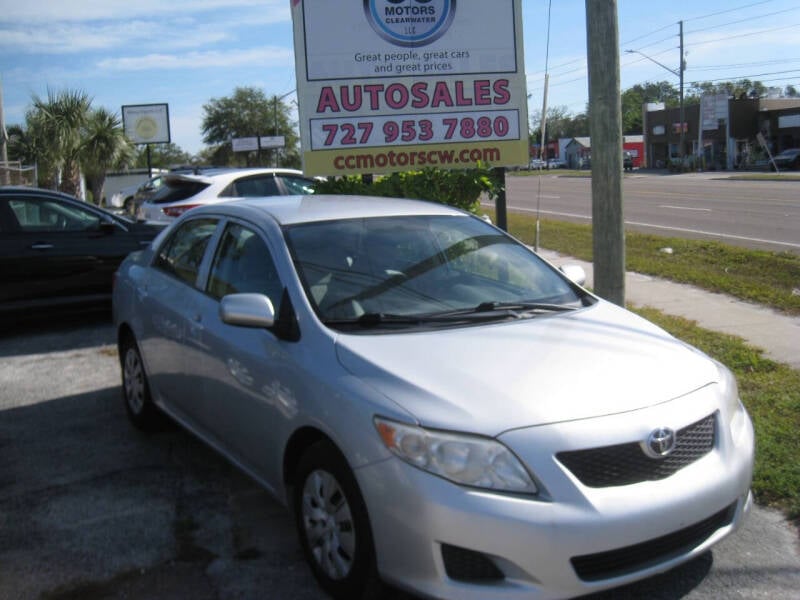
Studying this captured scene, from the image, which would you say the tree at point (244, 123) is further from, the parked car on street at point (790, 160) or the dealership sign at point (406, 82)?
the dealership sign at point (406, 82)

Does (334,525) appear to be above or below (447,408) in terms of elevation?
below

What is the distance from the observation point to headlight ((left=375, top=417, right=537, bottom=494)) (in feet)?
10.1

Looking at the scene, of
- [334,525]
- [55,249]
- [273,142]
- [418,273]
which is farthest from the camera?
[273,142]

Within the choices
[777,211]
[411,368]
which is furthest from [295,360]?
[777,211]

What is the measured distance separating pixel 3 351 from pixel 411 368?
6455 mm

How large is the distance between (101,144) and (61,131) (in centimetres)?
195

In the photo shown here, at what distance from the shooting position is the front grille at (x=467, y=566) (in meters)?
3.07

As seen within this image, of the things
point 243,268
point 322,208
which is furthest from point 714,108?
point 243,268

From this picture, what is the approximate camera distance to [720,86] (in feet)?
428

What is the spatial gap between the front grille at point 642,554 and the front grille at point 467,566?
Answer: 0.96ft

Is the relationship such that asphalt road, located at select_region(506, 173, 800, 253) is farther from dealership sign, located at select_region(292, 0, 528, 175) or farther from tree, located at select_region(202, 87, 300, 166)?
tree, located at select_region(202, 87, 300, 166)

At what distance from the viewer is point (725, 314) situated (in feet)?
28.7

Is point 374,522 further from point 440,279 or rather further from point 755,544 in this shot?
point 755,544

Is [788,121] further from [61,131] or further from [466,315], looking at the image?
[466,315]
